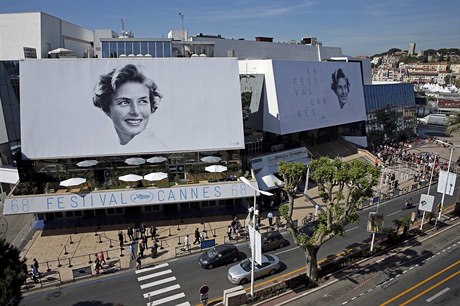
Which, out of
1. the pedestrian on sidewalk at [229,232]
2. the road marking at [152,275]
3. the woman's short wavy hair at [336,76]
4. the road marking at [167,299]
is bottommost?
the road marking at [167,299]

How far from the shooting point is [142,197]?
102 ft

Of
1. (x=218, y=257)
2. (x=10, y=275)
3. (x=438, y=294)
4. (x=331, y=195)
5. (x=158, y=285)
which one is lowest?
(x=438, y=294)

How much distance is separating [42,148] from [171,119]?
1219cm

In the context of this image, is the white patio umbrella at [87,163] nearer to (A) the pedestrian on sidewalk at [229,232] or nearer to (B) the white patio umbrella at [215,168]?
(B) the white patio umbrella at [215,168]

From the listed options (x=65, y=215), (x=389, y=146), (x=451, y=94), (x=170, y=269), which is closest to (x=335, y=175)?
(x=170, y=269)

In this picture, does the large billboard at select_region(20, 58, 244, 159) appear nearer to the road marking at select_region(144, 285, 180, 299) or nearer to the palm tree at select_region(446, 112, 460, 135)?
the road marking at select_region(144, 285, 180, 299)

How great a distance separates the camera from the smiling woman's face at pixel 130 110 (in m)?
32.8

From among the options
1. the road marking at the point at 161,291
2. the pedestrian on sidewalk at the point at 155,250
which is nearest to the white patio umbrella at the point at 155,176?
the pedestrian on sidewalk at the point at 155,250

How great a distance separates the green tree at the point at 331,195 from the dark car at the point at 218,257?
19.3ft

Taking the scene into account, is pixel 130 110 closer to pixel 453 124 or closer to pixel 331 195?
pixel 331 195

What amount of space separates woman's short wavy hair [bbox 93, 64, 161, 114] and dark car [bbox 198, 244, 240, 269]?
1577cm

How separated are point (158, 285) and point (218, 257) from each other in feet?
15.1

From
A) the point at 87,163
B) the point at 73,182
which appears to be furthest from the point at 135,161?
the point at 73,182

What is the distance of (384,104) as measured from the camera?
63.4m
